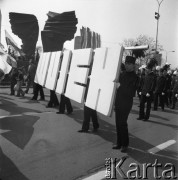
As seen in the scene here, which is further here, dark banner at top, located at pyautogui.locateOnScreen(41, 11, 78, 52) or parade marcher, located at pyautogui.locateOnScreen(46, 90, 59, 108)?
dark banner at top, located at pyautogui.locateOnScreen(41, 11, 78, 52)

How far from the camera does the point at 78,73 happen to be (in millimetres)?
6312

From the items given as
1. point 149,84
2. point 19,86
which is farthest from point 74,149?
point 19,86

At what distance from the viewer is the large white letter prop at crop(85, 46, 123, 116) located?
4695 millimetres

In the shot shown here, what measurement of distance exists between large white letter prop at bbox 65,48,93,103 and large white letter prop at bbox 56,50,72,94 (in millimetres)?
259

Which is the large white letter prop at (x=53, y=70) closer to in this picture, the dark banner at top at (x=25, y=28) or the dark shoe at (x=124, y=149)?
the dark shoe at (x=124, y=149)

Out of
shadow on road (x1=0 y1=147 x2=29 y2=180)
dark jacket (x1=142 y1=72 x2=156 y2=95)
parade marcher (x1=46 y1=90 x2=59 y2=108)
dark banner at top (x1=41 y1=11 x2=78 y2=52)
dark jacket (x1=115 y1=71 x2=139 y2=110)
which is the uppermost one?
dark banner at top (x1=41 y1=11 x2=78 y2=52)

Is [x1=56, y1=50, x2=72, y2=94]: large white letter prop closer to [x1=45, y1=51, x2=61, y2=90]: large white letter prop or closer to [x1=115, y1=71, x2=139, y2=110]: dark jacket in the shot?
[x1=45, y1=51, x2=61, y2=90]: large white letter prop

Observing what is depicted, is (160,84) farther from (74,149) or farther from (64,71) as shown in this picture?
(74,149)

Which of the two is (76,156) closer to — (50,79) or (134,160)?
(134,160)

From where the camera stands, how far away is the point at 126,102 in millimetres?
5117

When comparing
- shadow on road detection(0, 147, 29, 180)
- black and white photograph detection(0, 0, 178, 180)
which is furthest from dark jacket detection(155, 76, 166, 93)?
shadow on road detection(0, 147, 29, 180)

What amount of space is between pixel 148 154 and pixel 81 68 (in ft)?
7.41

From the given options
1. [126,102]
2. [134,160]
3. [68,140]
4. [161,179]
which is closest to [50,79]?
[68,140]

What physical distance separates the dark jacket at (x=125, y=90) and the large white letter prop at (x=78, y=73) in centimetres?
99
